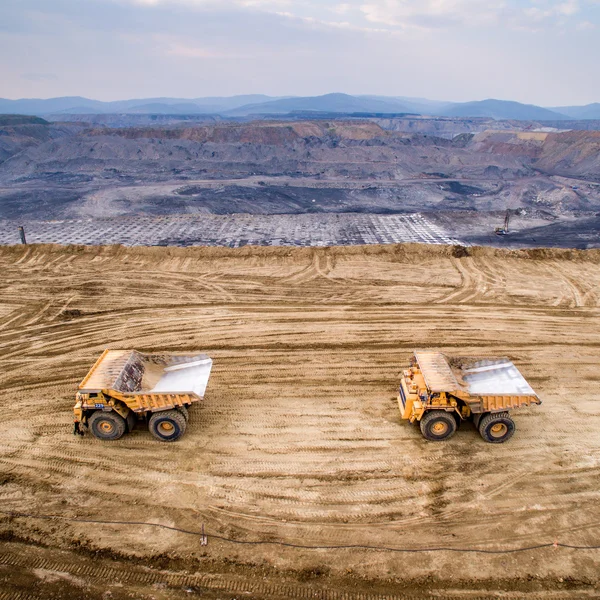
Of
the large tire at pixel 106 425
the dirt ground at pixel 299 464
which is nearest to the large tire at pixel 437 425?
the dirt ground at pixel 299 464

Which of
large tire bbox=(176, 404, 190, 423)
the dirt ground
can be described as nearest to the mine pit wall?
the dirt ground

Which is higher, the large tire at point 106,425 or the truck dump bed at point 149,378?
the truck dump bed at point 149,378

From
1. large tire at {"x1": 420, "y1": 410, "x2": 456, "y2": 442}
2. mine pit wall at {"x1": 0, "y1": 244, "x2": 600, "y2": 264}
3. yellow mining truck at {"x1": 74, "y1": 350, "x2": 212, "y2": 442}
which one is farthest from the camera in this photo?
mine pit wall at {"x1": 0, "y1": 244, "x2": 600, "y2": 264}

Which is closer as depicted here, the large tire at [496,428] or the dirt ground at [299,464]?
the dirt ground at [299,464]

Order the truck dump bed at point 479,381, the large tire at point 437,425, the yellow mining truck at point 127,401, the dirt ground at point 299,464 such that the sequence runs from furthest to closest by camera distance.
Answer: the large tire at point 437,425 → the truck dump bed at point 479,381 → the yellow mining truck at point 127,401 → the dirt ground at point 299,464

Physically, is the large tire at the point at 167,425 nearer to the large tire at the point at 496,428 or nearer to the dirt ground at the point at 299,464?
the dirt ground at the point at 299,464

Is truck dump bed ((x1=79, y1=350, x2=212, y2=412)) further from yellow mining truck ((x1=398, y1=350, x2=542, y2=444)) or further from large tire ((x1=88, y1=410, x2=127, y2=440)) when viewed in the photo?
yellow mining truck ((x1=398, y1=350, x2=542, y2=444))

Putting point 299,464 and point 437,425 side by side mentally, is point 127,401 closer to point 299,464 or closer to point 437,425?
point 299,464

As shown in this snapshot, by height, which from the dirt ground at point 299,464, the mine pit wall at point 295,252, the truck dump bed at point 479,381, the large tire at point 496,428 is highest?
the truck dump bed at point 479,381


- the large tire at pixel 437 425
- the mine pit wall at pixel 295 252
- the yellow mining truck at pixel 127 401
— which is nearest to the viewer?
the yellow mining truck at pixel 127 401
